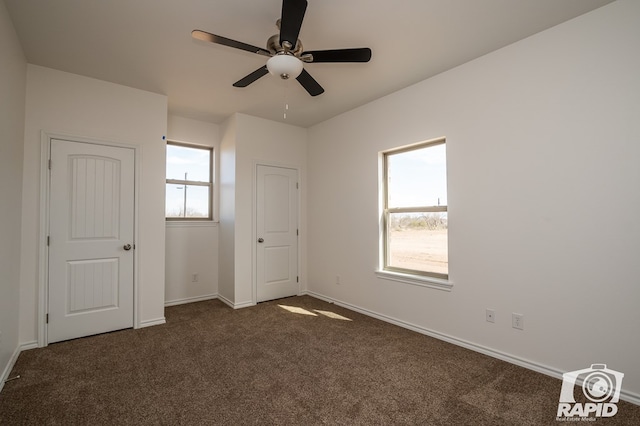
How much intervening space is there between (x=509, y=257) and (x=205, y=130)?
436 centimetres

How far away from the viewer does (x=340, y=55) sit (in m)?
2.33

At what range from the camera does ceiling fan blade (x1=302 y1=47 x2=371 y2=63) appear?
228cm

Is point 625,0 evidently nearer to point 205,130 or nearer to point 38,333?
point 205,130

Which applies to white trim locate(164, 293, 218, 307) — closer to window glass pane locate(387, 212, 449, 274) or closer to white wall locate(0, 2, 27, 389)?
white wall locate(0, 2, 27, 389)

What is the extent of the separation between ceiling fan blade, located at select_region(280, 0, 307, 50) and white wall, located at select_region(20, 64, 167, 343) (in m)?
2.37

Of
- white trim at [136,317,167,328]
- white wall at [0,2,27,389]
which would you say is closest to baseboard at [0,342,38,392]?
white wall at [0,2,27,389]

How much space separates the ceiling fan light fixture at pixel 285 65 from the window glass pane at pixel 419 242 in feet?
6.98

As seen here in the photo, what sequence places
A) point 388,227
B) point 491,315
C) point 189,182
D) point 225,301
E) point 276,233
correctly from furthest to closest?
1. point 276,233
2. point 189,182
3. point 225,301
4. point 388,227
5. point 491,315

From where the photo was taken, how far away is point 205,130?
4793 millimetres

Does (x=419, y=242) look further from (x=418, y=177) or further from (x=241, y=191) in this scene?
(x=241, y=191)

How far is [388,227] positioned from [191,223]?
2884 mm

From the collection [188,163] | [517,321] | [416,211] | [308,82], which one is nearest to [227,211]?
[188,163]

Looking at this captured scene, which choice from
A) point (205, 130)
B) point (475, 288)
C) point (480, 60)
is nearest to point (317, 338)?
point (475, 288)

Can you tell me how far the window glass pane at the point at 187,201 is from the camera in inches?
178
